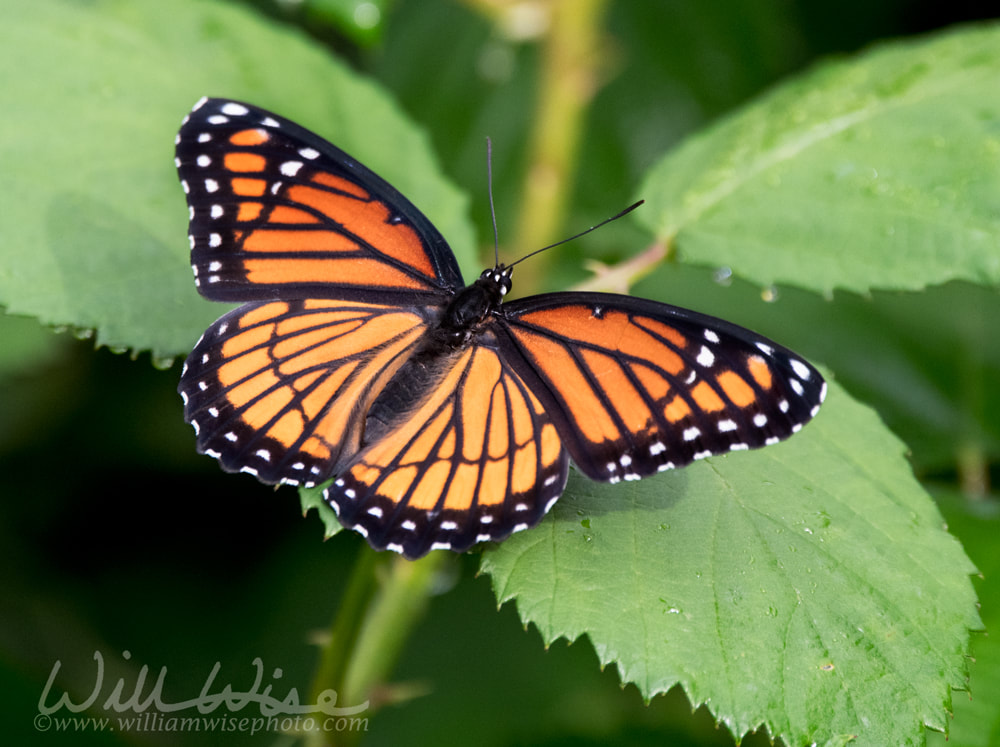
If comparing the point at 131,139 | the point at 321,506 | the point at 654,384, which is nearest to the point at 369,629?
the point at 321,506

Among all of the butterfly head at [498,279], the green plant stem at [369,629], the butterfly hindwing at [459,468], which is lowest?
the green plant stem at [369,629]

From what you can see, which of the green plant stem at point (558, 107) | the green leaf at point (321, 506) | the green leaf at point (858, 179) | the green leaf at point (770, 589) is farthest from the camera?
the green plant stem at point (558, 107)

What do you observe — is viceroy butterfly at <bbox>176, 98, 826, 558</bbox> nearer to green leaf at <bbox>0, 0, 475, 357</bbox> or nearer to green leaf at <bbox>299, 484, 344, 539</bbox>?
green leaf at <bbox>299, 484, 344, 539</bbox>

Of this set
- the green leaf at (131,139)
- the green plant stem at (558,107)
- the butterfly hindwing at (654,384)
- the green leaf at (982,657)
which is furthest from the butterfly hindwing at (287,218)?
the green leaf at (982,657)

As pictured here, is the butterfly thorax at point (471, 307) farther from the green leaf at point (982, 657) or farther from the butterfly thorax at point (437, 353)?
the green leaf at point (982, 657)

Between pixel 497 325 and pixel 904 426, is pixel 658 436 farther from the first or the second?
pixel 904 426

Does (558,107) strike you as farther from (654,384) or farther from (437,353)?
A: (654,384)

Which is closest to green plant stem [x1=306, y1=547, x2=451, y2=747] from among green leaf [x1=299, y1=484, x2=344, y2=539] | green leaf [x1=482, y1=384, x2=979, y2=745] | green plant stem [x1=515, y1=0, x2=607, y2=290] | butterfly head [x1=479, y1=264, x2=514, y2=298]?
green leaf [x1=299, y1=484, x2=344, y2=539]

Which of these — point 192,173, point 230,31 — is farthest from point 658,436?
point 230,31
